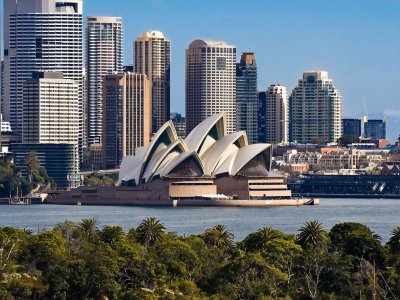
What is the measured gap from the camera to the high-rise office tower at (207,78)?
182875mm

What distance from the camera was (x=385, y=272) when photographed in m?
42.8

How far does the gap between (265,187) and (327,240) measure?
222 ft

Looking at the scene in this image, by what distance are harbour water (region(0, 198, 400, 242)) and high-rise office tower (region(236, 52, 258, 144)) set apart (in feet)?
280

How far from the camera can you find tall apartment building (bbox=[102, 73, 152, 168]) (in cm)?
17138

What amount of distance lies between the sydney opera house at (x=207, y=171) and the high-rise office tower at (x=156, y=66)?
69293 mm

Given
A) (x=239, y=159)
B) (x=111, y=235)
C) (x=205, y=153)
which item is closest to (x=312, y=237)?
(x=111, y=235)

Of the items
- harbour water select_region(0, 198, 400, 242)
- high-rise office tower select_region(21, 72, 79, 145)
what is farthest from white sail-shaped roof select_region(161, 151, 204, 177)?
high-rise office tower select_region(21, 72, 79, 145)

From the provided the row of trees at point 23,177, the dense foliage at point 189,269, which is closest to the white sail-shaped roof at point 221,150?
the row of trees at point 23,177

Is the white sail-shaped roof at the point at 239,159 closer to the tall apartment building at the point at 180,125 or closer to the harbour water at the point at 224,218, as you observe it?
the harbour water at the point at 224,218

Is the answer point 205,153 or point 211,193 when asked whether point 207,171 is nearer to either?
point 205,153

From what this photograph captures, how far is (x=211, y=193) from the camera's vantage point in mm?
113625

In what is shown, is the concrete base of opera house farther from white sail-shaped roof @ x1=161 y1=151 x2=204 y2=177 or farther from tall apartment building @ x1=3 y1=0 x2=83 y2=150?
tall apartment building @ x1=3 y1=0 x2=83 y2=150

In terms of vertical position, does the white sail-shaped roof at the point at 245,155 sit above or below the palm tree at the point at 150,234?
above

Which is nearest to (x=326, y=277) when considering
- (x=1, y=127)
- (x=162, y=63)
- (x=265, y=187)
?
(x=265, y=187)
